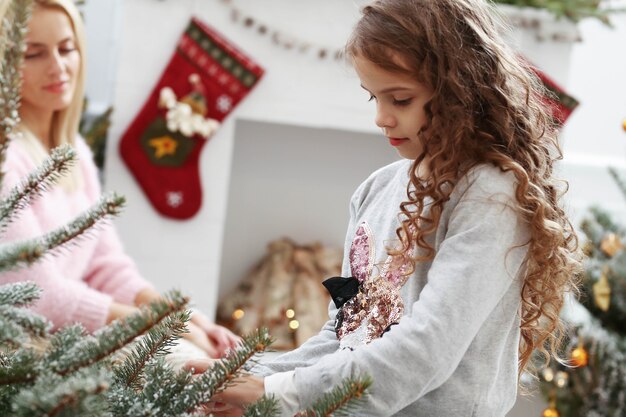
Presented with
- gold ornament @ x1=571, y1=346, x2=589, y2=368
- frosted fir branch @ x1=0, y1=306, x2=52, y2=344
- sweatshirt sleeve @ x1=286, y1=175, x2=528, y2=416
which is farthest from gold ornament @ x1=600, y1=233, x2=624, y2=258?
frosted fir branch @ x1=0, y1=306, x2=52, y2=344

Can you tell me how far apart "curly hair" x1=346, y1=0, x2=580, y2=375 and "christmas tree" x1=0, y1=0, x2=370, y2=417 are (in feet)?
1.30

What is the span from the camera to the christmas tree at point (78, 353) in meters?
0.66

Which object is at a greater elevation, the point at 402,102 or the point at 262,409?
the point at 402,102

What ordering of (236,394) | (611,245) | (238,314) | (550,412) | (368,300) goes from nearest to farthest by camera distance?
(236,394)
(368,300)
(550,412)
(611,245)
(238,314)

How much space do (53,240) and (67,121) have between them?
1477mm

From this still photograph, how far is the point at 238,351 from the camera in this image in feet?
2.58

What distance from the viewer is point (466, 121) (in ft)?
3.69

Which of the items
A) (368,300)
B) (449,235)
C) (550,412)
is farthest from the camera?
(550,412)

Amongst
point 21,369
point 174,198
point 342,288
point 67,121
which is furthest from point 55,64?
point 21,369

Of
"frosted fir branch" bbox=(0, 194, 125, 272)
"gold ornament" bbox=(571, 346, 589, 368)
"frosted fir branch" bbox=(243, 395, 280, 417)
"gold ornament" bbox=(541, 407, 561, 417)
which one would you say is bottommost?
"gold ornament" bbox=(541, 407, 561, 417)

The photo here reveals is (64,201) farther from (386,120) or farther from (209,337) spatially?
(386,120)

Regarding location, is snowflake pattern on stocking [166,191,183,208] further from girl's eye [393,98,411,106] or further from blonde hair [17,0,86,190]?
girl's eye [393,98,411,106]

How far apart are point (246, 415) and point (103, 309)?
126 cm

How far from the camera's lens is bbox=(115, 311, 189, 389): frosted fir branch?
32.9 inches
